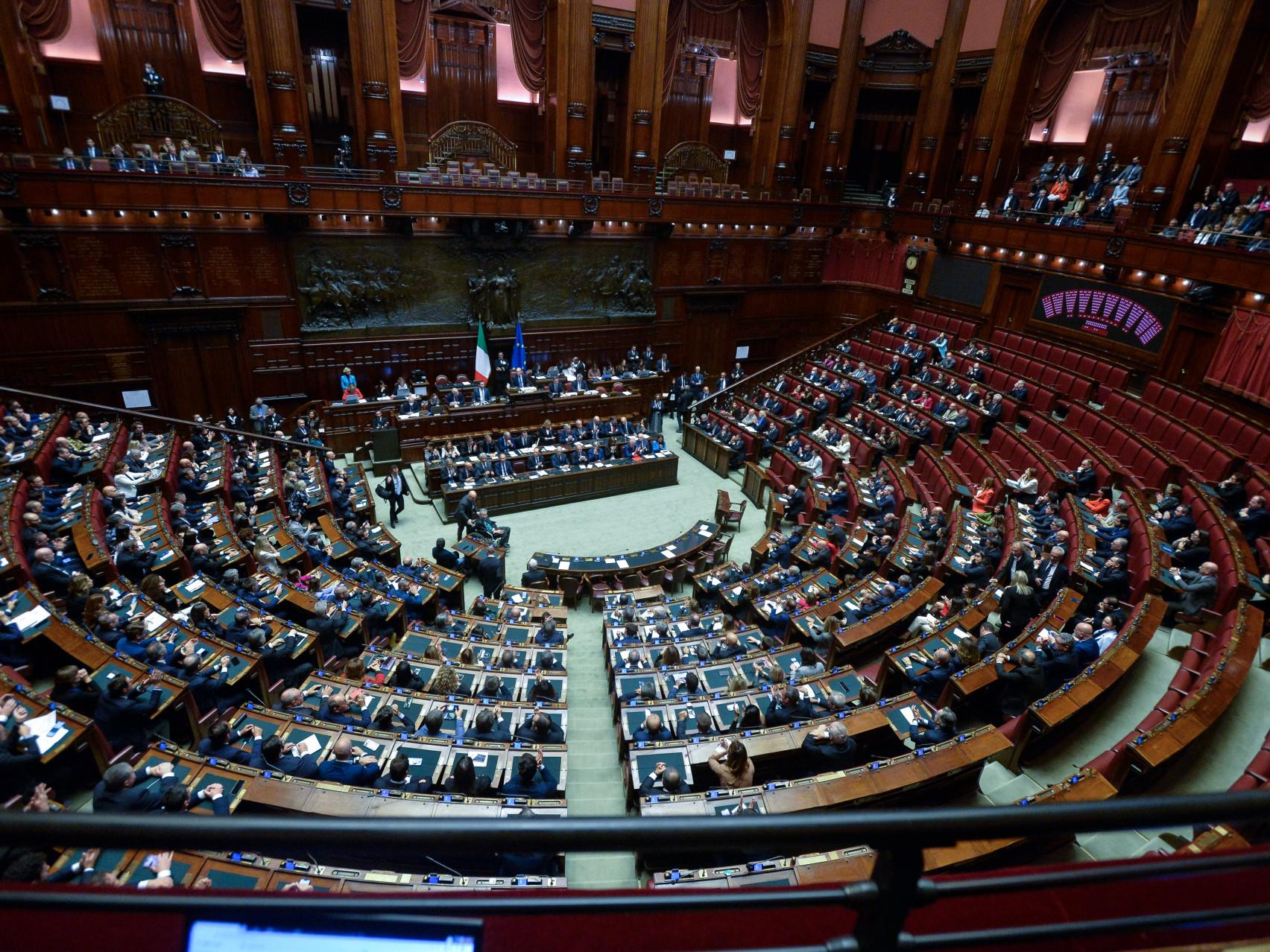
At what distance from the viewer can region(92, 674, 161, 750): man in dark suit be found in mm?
5785

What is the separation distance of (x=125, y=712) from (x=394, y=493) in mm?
7150

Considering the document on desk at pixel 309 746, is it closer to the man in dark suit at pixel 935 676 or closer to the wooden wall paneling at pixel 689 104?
the man in dark suit at pixel 935 676

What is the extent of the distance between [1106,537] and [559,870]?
827 cm

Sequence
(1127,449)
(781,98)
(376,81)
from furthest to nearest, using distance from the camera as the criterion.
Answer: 1. (781,98)
2. (376,81)
3. (1127,449)

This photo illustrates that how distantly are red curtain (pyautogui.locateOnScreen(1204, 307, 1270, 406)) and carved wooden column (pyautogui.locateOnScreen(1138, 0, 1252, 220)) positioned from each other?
12.5 ft

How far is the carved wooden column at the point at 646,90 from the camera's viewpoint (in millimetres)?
17312

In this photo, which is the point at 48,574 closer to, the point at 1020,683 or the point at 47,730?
the point at 47,730

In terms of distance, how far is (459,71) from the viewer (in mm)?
17750

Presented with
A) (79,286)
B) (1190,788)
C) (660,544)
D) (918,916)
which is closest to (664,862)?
(1190,788)

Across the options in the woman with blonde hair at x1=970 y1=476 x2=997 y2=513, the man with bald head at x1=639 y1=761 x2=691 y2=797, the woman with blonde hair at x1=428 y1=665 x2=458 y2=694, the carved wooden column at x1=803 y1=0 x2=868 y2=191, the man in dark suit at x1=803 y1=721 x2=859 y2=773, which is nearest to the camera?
the man with bald head at x1=639 y1=761 x2=691 y2=797

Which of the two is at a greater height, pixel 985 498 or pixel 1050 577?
pixel 1050 577

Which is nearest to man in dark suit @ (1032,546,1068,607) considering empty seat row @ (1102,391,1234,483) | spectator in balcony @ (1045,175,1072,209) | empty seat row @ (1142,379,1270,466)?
empty seat row @ (1102,391,1234,483)

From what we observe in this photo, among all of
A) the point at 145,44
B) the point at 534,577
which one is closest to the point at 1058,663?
the point at 534,577

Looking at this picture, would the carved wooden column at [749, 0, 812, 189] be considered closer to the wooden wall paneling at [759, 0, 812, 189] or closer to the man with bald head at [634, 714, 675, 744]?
the wooden wall paneling at [759, 0, 812, 189]
